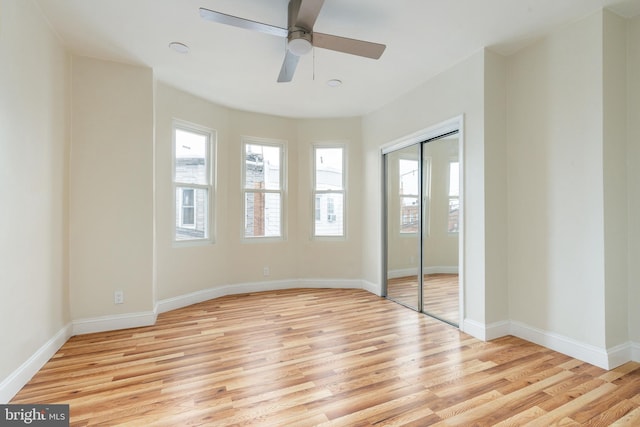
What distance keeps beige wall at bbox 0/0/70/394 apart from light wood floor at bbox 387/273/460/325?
367 centimetres

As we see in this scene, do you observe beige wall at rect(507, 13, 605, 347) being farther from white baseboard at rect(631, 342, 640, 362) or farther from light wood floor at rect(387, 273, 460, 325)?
light wood floor at rect(387, 273, 460, 325)

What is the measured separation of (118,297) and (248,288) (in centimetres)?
181

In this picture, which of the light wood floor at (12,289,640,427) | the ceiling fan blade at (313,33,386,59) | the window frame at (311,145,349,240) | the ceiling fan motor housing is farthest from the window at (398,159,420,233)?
Result: the ceiling fan motor housing

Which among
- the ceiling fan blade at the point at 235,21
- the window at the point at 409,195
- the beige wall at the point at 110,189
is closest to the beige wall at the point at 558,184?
the window at the point at 409,195

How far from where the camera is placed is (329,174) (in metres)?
5.00

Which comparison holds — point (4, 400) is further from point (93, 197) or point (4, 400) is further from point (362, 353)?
point (362, 353)

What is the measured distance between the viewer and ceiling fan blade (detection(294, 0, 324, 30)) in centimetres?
191

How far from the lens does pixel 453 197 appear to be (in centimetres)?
343

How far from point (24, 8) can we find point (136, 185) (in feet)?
5.08

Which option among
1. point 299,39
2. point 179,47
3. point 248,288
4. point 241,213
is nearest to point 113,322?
point 248,288

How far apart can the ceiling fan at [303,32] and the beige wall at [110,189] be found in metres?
1.82

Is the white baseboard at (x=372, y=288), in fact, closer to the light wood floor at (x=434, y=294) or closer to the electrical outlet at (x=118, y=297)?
the light wood floor at (x=434, y=294)

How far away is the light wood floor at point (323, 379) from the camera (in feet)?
5.93

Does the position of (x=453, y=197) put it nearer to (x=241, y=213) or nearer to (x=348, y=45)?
(x=348, y=45)
